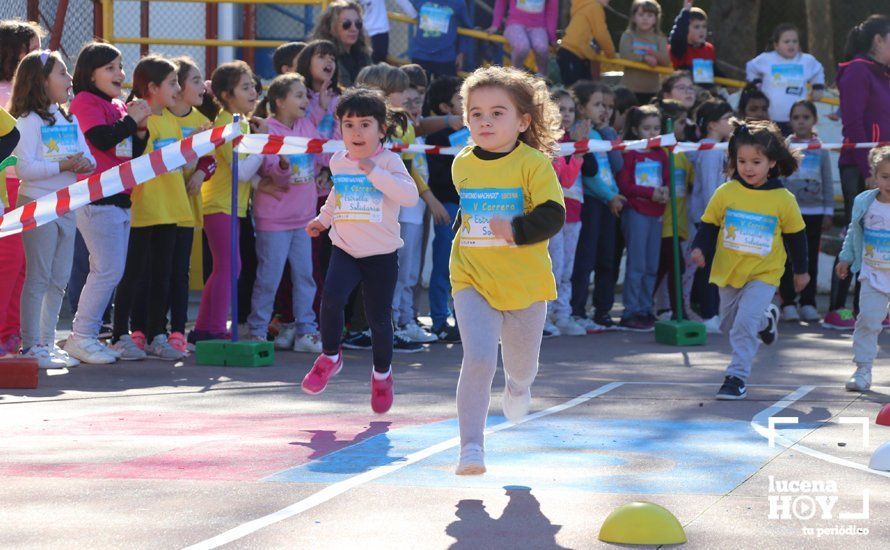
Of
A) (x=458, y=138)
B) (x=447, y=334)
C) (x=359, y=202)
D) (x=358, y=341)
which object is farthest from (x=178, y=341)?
(x=359, y=202)

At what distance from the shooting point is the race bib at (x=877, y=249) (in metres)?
9.70

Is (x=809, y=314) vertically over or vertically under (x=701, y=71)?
under

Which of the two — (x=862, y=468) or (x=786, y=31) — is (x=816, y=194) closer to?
(x=786, y=31)

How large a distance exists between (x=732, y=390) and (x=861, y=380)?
1102 millimetres

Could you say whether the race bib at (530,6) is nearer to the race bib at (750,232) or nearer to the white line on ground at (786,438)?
the race bib at (750,232)

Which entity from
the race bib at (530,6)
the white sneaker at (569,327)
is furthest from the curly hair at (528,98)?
the race bib at (530,6)

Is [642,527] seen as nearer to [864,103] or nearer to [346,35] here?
[346,35]

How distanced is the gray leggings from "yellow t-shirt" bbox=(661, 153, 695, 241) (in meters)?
7.55

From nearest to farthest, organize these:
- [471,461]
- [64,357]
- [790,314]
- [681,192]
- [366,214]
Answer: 1. [471,461]
2. [366,214]
3. [64,357]
4. [681,192]
5. [790,314]

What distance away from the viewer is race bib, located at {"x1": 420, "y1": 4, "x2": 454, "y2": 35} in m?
16.1


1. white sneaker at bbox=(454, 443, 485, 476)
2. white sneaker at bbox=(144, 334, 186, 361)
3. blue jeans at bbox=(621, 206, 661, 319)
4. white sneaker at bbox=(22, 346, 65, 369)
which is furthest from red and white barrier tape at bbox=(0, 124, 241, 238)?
blue jeans at bbox=(621, 206, 661, 319)

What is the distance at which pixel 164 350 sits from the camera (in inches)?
423

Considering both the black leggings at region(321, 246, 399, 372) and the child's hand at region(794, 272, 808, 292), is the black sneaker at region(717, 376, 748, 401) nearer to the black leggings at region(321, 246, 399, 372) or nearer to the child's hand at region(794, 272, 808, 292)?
the child's hand at region(794, 272, 808, 292)

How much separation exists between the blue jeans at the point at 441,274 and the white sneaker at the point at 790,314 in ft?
12.7
